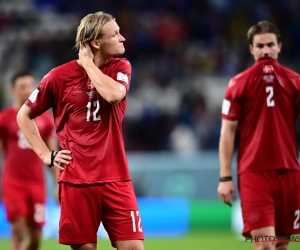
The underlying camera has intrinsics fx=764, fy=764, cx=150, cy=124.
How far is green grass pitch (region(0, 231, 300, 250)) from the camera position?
37.7ft

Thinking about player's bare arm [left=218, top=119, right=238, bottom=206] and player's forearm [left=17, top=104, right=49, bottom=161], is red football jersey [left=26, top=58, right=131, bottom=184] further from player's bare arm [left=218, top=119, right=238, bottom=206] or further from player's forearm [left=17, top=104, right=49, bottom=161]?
player's bare arm [left=218, top=119, right=238, bottom=206]

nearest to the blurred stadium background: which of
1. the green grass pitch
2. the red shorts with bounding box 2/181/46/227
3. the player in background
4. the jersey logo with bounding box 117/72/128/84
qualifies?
the green grass pitch

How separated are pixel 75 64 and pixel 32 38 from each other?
12708mm

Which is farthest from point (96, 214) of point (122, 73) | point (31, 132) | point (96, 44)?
point (96, 44)

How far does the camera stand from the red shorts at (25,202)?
9.23 metres

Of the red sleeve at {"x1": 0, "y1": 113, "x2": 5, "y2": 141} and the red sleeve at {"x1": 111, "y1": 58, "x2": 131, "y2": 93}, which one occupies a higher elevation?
the red sleeve at {"x1": 111, "y1": 58, "x2": 131, "y2": 93}

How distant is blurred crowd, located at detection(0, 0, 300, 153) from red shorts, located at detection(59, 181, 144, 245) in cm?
1040

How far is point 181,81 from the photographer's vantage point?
59.9 ft

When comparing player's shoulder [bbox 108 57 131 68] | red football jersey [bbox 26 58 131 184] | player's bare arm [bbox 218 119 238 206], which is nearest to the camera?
red football jersey [bbox 26 58 131 184]

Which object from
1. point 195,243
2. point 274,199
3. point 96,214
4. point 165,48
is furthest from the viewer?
point 165,48

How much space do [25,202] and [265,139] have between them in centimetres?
370

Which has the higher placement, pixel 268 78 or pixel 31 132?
pixel 268 78

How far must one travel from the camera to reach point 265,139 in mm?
6777

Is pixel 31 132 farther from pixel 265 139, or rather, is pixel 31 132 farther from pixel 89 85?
pixel 265 139
